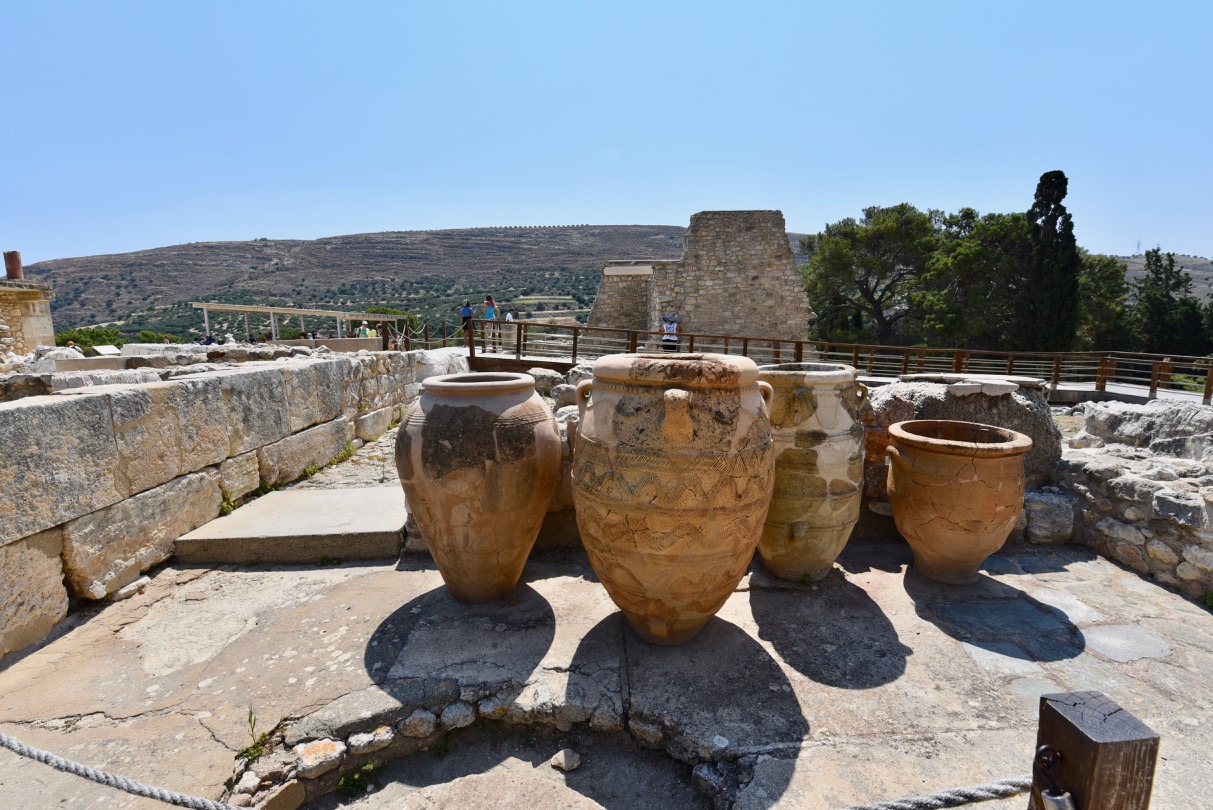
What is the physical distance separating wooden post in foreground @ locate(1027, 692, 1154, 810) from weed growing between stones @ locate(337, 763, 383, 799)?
6.68ft

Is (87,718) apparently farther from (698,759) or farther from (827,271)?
(827,271)

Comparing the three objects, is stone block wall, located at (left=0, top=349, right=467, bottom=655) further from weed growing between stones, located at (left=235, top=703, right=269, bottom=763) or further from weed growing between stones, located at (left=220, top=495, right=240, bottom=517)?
weed growing between stones, located at (left=235, top=703, right=269, bottom=763)

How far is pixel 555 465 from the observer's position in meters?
2.86

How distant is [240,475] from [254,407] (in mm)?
533

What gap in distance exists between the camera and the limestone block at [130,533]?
2.85 meters

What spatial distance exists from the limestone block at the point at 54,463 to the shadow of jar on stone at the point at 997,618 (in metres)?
4.27

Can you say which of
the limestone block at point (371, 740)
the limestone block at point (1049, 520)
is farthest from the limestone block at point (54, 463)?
the limestone block at point (1049, 520)

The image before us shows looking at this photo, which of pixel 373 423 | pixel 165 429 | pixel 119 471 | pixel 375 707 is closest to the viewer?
pixel 375 707

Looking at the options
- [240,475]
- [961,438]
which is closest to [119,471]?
[240,475]

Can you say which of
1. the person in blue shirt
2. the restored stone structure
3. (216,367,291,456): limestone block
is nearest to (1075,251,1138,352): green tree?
the restored stone structure

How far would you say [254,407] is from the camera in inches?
170

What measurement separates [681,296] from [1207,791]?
1558 centimetres

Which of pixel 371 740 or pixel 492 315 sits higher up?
pixel 492 315

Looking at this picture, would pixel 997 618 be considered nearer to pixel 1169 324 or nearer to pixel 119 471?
pixel 119 471
